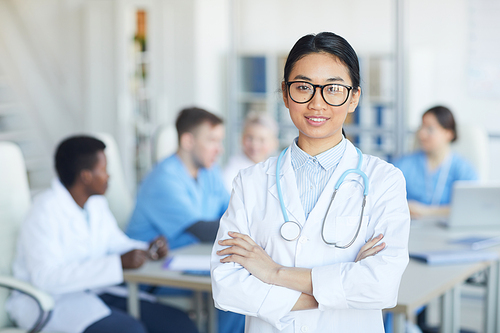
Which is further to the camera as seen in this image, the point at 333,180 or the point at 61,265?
the point at 61,265

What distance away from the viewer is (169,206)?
2.41 meters

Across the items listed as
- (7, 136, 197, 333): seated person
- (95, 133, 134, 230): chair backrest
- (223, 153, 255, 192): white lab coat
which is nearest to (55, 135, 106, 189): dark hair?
(7, 136, 197, 333): seated person

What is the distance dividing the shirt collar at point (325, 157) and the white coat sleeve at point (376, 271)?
115 mm

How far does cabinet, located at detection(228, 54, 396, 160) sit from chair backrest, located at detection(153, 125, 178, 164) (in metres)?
0.95

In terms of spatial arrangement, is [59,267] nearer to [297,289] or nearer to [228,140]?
[297,289]

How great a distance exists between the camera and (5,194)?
2.02m

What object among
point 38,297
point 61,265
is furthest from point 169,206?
point 38,297

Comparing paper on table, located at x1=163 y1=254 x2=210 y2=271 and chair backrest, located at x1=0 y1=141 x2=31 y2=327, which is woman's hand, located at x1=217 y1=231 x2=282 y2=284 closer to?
paper on table, located at x1=163 y1=254 x2=210 y2=271

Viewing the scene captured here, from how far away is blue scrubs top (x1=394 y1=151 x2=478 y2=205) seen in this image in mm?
2975

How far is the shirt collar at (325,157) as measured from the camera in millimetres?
1207

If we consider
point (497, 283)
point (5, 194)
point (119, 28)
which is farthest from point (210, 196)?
point (119, 28)

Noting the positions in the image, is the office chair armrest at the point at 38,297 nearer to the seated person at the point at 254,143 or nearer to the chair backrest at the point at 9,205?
the chair backrest at the point at 9,205

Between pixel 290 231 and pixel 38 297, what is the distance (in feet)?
3.35

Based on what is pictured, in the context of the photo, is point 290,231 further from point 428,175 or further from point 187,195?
point 428,175
